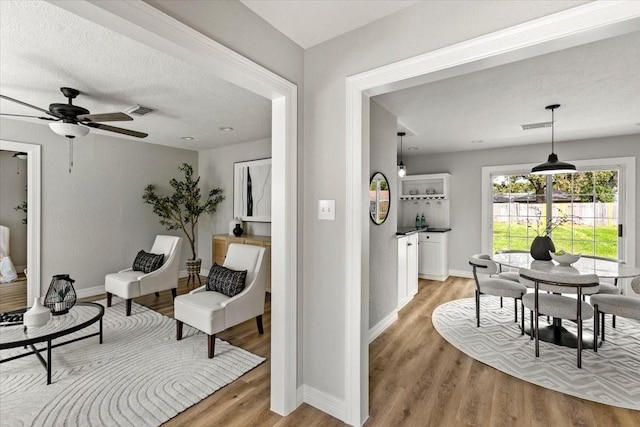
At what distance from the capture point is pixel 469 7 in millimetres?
1482

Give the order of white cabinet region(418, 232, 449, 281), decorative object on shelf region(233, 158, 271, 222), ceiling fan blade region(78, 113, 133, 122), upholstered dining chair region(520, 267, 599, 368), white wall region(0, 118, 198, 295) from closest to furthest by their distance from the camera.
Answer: upholstered dining chair region(520, 267, 599, 368)
ceiling fan blade region(78, 113, 133, 122)
white wall region(0, 118, 198, 295)
decorative object on shelf region(233, 158, 271, 222)
white cabinet region(418, 232, 449, 281)

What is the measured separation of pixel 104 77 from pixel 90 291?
3.47m

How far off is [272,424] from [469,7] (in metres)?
2.56

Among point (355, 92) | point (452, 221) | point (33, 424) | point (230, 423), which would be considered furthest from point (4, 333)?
point (452, 221)

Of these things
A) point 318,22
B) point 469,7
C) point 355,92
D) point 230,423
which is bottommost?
point 230,423

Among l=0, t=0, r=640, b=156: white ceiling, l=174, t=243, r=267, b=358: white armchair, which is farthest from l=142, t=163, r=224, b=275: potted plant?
l=174, t=243, r=267, b=358: white armchair

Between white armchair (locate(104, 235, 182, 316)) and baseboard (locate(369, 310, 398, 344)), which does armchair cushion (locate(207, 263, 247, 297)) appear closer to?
white armchair (locate(104, 235, 182, 316))

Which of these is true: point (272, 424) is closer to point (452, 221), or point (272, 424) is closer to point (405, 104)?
point (405, 104)

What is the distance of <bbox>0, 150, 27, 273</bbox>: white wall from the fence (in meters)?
8.92

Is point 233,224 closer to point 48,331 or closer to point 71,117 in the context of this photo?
point 71,117

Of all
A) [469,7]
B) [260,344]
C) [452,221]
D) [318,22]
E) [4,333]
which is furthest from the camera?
[452,221]

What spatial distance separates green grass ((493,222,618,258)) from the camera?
4727 millimetres

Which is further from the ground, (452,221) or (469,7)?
(469,7)

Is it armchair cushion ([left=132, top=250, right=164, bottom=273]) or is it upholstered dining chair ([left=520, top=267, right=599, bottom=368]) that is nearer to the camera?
upholstered dining chair ([left=520, top=267, right=599, bottom=368])
